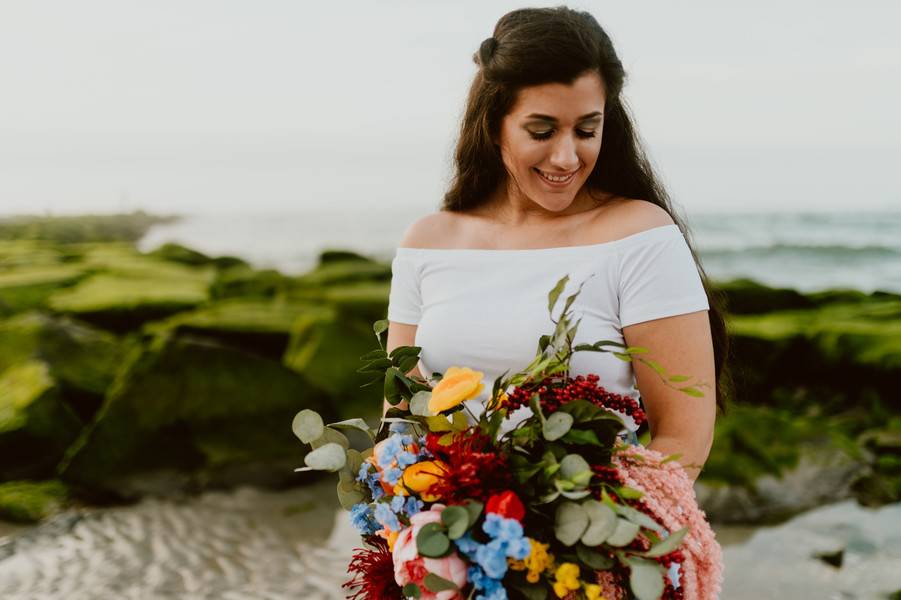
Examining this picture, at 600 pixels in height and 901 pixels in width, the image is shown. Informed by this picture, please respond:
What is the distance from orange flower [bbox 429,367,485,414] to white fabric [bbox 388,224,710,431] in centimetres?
47

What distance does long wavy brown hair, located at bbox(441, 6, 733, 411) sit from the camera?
6.78ft

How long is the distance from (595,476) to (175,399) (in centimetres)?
482

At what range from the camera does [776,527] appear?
5.20 meters

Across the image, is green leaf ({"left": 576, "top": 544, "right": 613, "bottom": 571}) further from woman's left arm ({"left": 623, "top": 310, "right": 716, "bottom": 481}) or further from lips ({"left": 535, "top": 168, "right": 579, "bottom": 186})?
lips ({"left": 535, "top": 168, "right": 579, "bottom": 186})

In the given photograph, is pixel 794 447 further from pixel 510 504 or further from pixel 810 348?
pixel 510 504

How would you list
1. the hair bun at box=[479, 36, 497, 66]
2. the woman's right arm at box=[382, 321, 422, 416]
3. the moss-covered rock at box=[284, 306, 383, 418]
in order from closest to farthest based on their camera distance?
the hair bun at box=[479, 36, 497, 66]
the woman's right arm at box=[382, 321, 422, 416]
the moss-covered rock at box=[284, 306, 383, 418]

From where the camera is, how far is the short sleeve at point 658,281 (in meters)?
1.94

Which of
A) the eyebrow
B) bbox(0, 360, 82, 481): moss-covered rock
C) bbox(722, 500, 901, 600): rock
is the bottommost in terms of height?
bbox(722, 500, 901, 600): rock

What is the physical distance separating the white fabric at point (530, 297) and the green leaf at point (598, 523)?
0.60m

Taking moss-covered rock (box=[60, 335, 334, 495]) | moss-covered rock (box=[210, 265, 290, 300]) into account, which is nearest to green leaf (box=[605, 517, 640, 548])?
moss-covered rock (box=[60, 335, 334, 495])

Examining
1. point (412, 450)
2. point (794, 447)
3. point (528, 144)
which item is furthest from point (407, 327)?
point (794, 447)

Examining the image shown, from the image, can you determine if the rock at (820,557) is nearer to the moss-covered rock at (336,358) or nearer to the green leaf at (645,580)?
the moss-covered rock at (336,358)

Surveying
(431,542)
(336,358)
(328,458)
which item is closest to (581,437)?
(431,542)

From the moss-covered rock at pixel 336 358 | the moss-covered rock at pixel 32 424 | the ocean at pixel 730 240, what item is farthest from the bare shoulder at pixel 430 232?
the ocean at pixel 730 240
